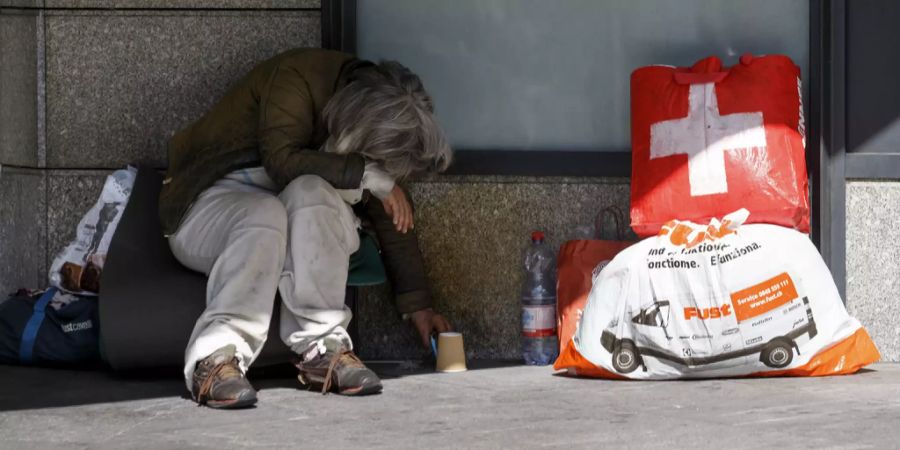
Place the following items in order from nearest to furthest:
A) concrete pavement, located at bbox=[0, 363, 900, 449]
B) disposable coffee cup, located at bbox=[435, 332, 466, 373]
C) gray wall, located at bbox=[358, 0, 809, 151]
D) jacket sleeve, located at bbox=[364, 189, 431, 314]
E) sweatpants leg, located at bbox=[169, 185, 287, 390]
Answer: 1. concrete pavement, located at bbox=[0, 363, 900, 449]
2. sweatpants leg, located at bbox=[169, 185, 287, 390]
3. disposable coffee cup, located at bbox=[435, 332, 466, 373]
4. jacket sleeve, located at bbox=[364, 189, 431, 314]
5. gray wall, located at bbox=[358, 0, 809, 151]

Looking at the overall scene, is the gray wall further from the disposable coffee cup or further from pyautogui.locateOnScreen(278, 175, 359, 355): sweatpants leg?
pyautogui.locateOnScreen(278, 175, 359, 355): sweatpants leg

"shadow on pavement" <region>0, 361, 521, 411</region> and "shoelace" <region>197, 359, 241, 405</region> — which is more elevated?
"shoelace" <region>197, 359, 241, 405</region>

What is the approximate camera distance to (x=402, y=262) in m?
4.61

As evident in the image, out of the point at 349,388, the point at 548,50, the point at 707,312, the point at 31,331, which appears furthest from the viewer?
the point at 548,50

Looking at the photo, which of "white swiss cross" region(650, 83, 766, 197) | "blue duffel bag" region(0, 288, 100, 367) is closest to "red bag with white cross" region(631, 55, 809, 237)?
"white swiss cross" region(650, 83, 766, 197)

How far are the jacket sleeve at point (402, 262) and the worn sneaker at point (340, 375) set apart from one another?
62 cm

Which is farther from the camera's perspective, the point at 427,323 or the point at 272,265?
the point at 427,323

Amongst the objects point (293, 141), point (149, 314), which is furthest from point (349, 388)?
point (293, 141)

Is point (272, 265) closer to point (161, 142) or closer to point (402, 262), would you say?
point (402, 262)

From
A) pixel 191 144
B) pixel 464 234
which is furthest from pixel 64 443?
pixel 464 234

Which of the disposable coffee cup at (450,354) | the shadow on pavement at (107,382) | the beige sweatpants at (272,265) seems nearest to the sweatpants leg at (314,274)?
the beige sweatpants at (272,265)

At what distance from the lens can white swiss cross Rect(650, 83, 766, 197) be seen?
4.38 metres

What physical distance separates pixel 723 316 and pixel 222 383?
151 centimetres

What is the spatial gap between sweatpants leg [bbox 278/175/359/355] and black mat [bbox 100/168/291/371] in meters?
0.16
